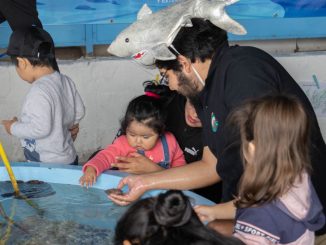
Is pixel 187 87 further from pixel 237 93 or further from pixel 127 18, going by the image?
pixel 127 18

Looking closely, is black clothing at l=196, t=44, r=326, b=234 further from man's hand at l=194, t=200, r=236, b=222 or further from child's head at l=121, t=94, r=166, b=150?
child's head at l=121, t=94, r=166, b=150

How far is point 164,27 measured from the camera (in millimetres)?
2404

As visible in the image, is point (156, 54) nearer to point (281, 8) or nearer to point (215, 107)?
point (215, 107)

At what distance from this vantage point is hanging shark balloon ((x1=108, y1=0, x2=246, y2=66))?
234 centimetres

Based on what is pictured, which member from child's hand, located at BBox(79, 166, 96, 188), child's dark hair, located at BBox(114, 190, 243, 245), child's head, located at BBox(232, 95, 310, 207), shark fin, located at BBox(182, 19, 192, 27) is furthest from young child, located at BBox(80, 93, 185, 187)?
child's dark hair, located at BBox(114, 190, 243, 245)

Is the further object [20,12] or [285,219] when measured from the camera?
[20,12]

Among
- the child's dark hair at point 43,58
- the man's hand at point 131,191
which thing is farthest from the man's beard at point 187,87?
the child's dark hair at point 43,58

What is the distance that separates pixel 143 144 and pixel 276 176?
1433 millimetres

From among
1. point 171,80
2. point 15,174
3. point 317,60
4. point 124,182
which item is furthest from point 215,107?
point 317,60

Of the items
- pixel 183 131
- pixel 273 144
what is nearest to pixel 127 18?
pixel 183 131

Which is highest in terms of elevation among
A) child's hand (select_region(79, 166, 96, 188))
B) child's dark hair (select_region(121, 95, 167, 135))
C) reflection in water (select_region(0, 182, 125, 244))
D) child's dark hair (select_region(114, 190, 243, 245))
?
child's dark hair (select_region(114, 190, 243, 245))

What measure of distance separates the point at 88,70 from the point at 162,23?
2.23 metres

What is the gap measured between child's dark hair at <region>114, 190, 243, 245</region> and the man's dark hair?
98 centimetres

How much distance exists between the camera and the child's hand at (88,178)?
9.55 ft
